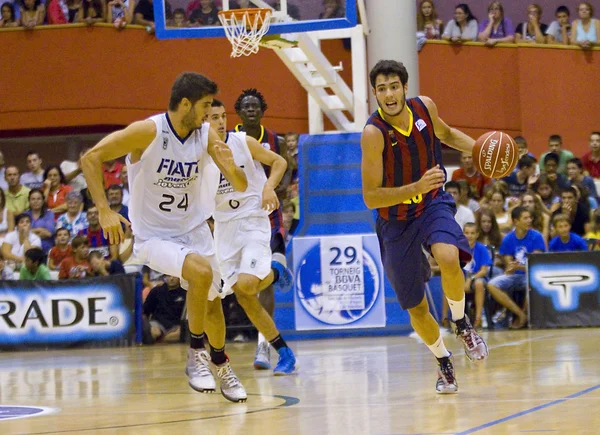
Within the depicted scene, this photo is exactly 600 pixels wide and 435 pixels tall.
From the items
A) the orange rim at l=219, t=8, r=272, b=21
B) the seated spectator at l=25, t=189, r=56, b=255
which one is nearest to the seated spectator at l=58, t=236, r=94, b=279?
the seated spectator at l=25, t=189, r=56, b=255

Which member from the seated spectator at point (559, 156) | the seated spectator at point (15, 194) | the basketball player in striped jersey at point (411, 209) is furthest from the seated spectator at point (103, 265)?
the basketball player in striped jersey at point (411, 209)

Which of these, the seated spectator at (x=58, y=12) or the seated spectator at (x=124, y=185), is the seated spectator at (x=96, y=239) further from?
the seated spectator at (x=58, y=12)

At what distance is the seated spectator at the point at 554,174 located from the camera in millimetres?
13517

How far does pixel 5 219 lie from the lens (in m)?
14.7

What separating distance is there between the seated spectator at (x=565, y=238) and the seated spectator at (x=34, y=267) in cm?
588

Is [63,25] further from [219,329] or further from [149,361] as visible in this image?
[219,329]

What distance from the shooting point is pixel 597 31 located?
16.8 meters

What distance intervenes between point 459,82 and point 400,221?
11111mm

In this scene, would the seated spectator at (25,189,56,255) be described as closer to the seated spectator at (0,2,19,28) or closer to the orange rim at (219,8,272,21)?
the seated spectator at (0,2,19,28)

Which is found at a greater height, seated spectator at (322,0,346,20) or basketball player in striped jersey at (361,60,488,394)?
seated spectator at (322,0,346,20)

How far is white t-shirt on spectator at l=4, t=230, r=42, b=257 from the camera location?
550 inches

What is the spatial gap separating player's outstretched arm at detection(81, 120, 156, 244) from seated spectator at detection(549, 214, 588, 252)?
6.74 metres

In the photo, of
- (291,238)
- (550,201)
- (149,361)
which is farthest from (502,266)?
(149,361)

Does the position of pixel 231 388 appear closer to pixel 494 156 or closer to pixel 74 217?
pixel 494 156
